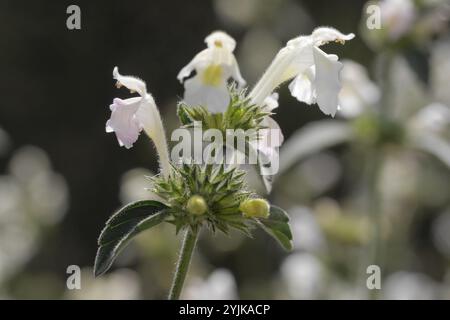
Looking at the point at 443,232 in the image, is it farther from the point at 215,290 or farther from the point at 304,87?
the point at 304,87

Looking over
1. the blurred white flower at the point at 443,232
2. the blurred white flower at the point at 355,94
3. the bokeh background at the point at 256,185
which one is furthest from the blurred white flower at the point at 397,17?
the blurred white flower at the point at 443,232

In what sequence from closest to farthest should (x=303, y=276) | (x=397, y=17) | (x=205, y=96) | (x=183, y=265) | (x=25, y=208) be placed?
(x=205, y=96), (x=183, y=265), (x=397, y=17), (x=303, y=276), (x=25, y=208)

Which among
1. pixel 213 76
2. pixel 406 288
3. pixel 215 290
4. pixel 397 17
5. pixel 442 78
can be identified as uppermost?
pixel 442 78

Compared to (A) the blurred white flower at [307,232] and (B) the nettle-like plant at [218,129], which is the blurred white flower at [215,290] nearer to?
(B) the nettle-like plant at [218,129]

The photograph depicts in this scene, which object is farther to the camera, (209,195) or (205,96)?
(209,195)

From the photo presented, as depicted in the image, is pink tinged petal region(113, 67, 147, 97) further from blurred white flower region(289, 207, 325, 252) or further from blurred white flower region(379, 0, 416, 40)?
blurred white flower region(289, 207, 325, 252)

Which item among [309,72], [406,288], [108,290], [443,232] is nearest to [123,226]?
[309,72]
